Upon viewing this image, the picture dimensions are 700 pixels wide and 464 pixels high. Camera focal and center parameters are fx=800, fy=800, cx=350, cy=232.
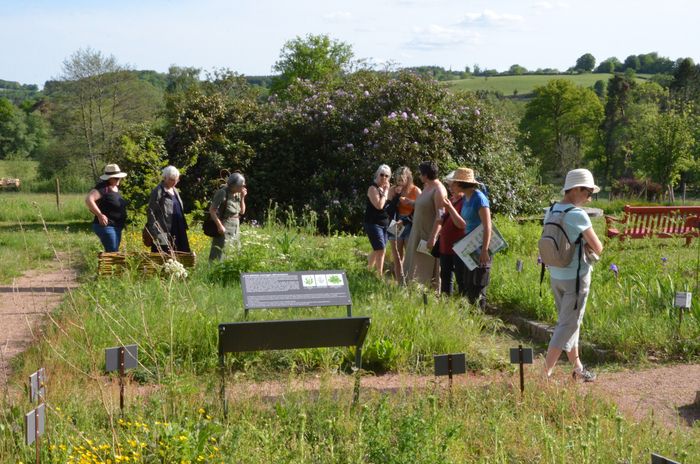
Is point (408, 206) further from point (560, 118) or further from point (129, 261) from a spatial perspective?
point (560, 118)

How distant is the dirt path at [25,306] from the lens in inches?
269

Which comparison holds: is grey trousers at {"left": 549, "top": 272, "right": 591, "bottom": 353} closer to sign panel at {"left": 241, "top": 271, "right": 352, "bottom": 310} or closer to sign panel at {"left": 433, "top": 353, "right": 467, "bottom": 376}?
sign panel at {"left": 433, "top": 353, "right": 467, "bottom": 376}

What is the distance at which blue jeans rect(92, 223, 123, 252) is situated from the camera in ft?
31.6

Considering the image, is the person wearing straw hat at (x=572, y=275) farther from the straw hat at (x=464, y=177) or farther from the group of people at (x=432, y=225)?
the straw hat at (x=464, y=177)

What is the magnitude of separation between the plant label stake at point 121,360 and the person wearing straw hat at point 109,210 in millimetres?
4914

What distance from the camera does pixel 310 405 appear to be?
16.5ft

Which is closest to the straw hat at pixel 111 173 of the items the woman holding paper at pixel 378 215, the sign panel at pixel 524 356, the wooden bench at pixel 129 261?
the wooden bench at pixel 129 261

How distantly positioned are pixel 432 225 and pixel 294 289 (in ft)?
10.7

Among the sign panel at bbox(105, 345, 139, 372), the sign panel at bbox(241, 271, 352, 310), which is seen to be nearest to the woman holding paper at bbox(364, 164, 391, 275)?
the sign panel at bbox(241, 271, 352, 310)

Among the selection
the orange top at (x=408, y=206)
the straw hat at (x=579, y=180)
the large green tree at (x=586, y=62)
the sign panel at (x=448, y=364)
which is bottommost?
the sign panel at (x=448, y=364)

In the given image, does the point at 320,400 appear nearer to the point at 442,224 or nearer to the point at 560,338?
the point at 560,338

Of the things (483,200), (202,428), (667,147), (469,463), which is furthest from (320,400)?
(667,147)

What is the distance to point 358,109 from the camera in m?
17.9

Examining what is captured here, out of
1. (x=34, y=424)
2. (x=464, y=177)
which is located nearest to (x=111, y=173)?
(x=464, y=177)
